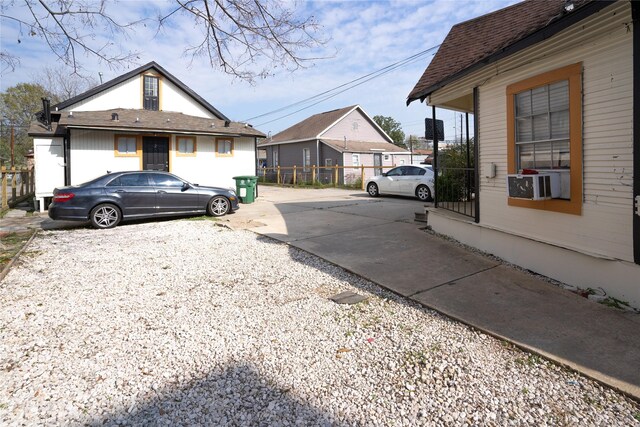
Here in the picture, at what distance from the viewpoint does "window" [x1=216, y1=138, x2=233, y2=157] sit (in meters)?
16.2

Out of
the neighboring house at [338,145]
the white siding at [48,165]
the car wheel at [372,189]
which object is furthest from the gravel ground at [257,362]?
→ the neighboring house at [338,145]

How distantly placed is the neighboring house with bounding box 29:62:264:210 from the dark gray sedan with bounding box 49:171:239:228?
4568mm

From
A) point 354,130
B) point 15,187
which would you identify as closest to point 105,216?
point 15,187

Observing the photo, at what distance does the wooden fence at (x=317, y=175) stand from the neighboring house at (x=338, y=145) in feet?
0.27

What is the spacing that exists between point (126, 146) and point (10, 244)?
7583mm

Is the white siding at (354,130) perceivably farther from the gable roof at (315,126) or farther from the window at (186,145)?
the window at (186,145)

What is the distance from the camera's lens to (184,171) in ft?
50.9

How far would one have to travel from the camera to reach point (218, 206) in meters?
11.4

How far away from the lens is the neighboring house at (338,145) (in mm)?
28609

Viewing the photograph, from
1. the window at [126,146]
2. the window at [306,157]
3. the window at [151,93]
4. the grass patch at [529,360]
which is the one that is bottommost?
the grass patch at [529,360]

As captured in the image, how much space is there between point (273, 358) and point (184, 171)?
13526 millimetres

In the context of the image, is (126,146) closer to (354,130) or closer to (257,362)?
(257,362)

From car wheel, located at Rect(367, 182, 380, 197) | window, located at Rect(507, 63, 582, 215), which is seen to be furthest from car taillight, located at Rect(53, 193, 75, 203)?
car wheel, located at Rect(367, 182, 380, 197)

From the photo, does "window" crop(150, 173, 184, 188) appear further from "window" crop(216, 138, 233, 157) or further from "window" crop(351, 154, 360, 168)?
"window" crop(351, 154, 360, 168)
